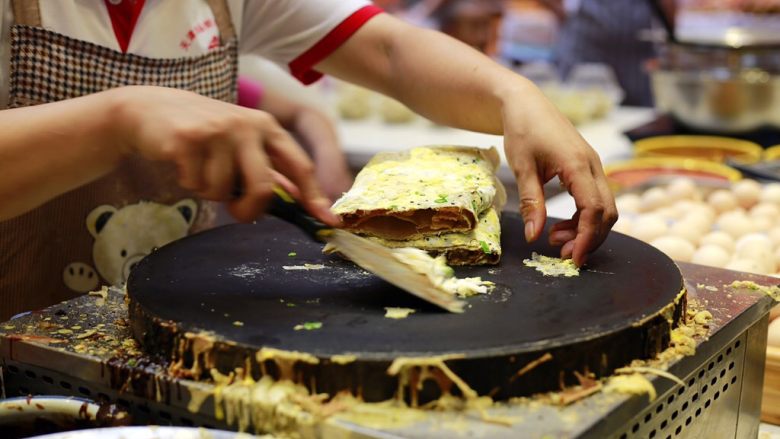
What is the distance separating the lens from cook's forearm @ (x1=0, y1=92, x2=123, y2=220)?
43.1 inches

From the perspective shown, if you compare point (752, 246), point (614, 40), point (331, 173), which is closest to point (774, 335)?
point (752, 246)

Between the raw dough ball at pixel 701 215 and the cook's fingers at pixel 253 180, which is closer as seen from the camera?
the cook's fingers at pixel 253 180

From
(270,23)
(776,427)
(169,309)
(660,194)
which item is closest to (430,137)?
(660,194)

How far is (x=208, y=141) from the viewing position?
3.44ft

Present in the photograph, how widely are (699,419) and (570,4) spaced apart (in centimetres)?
583

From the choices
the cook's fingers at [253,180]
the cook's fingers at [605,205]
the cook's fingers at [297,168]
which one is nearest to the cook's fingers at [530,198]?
the cook's fingers at [605,205]

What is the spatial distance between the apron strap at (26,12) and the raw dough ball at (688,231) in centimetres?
154

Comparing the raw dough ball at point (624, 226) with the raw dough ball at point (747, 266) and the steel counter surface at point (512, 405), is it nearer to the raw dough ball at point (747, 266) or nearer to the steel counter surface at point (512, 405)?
the raw dough ball at point (747, 266)

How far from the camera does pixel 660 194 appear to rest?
2.51 meters

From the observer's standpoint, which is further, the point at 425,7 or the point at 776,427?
the point at 425,7

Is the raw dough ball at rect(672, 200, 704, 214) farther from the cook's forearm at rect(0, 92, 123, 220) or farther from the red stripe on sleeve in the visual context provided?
the cook's forearm at rect(0, 92, 123, 220)

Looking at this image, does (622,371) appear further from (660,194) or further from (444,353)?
(660,194)

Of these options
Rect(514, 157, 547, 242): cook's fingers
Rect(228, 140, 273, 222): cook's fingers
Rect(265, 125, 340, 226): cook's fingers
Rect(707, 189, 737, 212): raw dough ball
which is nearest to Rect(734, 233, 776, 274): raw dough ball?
Rect(707, 189, 737, 212): raw dough ball

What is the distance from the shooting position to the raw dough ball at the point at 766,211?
232 cm
